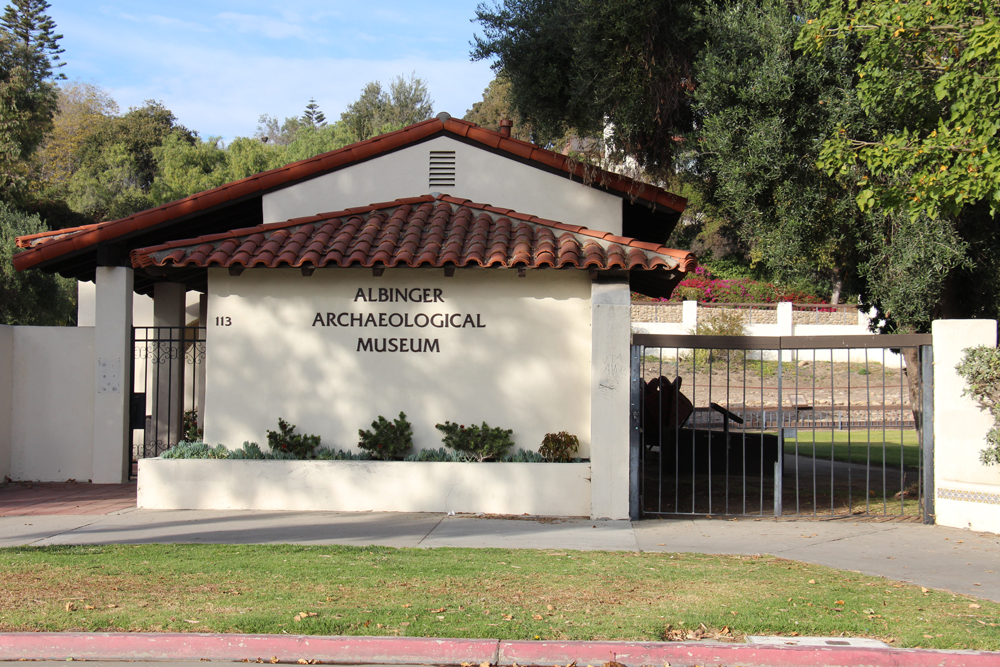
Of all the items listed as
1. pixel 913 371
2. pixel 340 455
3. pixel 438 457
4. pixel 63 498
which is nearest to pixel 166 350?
pixel 63 498

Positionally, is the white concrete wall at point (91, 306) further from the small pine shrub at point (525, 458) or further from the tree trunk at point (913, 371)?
the tree trunk at point (913, 371)

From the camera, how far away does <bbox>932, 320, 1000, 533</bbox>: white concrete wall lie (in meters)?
9.57

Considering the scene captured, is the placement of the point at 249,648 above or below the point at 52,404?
below

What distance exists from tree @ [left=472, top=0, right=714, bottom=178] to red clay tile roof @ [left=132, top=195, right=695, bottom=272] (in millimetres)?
2386

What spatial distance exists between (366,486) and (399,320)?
218 cm

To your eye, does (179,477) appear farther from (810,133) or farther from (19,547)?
(810,133)

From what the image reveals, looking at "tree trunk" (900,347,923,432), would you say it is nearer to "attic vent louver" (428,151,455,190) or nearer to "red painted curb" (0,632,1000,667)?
"red painted curb" (0,632,1000,667)

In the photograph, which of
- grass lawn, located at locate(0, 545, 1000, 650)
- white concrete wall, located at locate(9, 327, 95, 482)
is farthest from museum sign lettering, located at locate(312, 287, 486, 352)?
white concrete wall, located at locate(9, 327, 95, 482)

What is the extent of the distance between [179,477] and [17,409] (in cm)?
387

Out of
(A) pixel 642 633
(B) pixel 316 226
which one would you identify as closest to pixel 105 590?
(A) pixel 642 633

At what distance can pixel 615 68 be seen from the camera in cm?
1203

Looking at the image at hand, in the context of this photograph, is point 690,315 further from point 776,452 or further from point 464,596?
point 464,596

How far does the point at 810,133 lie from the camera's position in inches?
416

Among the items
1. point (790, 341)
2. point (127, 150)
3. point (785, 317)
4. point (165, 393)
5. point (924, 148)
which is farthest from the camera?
point (127, 150)
